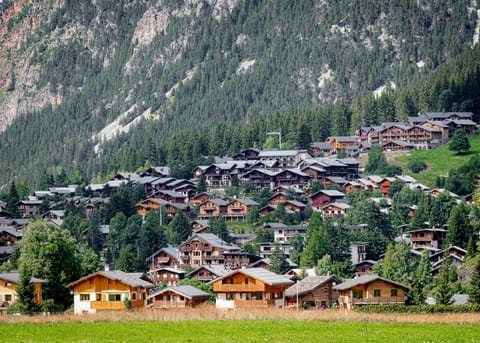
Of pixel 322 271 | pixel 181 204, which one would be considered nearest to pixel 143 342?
pixel 322 271

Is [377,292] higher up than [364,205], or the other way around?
[364,205]

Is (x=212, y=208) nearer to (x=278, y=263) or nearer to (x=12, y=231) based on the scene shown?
(x=12, y=231)

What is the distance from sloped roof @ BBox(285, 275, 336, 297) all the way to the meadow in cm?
1563

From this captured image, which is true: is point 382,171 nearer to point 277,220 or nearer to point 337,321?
point 277,220

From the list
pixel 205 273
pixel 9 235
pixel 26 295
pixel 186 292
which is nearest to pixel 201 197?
pixel 9 235

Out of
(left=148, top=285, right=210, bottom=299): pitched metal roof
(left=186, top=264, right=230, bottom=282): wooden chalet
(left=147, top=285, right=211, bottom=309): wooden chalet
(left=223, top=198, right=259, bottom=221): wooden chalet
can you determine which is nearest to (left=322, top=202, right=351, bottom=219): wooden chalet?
(left=223, top=198, right=259, bottom=221): wooden chalet

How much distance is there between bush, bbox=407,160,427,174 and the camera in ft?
607

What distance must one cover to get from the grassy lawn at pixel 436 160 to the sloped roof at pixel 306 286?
75834 millimetres

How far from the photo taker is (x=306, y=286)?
10212 cm

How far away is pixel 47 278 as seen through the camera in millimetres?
101562

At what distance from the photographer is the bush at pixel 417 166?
185m

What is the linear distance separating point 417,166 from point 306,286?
284 feet

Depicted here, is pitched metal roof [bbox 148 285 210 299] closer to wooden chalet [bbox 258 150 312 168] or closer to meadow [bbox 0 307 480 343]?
meadow [bbox 0 307 480 343]

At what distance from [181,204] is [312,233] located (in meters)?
42.5
